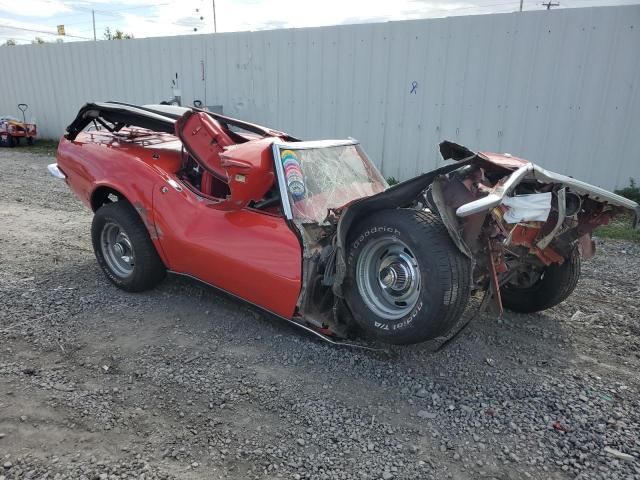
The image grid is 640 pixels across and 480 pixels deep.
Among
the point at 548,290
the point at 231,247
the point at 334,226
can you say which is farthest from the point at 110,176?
the point at 548,290

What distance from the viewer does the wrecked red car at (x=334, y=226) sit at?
2945 millimetres

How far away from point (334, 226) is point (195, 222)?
1122 millimetres

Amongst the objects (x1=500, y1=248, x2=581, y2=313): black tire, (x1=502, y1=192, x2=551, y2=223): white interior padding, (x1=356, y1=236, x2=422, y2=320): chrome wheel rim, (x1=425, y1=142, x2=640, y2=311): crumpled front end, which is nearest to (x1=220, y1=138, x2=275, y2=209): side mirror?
(x1=356, y1=236, x2=422, y2=320): chrome wheel rim

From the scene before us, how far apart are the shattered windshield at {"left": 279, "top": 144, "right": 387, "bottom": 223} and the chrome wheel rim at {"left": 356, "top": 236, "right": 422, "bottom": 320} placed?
1.65 ft

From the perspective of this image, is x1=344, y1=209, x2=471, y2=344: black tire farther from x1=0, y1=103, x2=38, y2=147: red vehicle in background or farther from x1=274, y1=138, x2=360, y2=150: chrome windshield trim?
x1=0, y1=103, x2=38, y2=147: red vehicle in background

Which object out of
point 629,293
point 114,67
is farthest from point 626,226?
point 114,67

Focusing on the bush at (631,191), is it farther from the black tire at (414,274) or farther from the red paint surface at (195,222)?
the red paint surface at (195,222)

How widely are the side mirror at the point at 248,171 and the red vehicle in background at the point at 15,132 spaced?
13825 millimetres

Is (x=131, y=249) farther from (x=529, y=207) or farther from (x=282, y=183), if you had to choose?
(x=529, y=207)

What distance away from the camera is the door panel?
3.39 meters

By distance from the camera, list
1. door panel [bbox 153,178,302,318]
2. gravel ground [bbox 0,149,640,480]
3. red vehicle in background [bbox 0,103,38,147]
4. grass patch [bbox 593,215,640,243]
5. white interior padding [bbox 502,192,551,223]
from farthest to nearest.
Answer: red vehicle in background [bbox 0,103,38,147] < grass patch [bbox 593,215,640,243] < door panel [bbox 153,178,302,318] < white interior padding [bbox 502,192,551,223] < gravel ground [bbox 0,149,640,480]

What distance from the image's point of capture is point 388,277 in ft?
10.5

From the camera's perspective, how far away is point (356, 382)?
3.21 m

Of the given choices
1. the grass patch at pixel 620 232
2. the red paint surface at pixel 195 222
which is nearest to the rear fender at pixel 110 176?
the red paint surface at pixel 195 222
